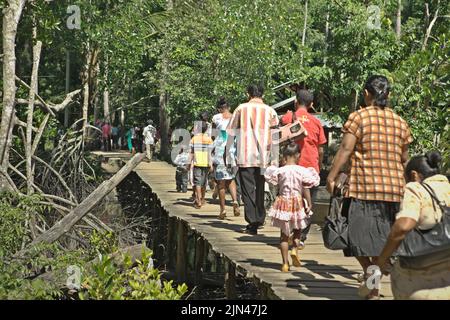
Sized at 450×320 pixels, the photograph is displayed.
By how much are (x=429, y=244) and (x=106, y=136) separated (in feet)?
130

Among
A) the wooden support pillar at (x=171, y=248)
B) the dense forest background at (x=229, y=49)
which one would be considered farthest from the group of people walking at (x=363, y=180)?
the wooden support pillar at (x=171, y=248)

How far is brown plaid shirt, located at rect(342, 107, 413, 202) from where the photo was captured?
833 cm

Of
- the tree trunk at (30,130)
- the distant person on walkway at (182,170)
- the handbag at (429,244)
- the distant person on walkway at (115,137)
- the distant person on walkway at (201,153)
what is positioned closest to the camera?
the handbag at (429,244)

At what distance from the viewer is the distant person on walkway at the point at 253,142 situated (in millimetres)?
11898

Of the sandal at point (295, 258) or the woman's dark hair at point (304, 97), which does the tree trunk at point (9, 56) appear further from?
the sandal at point (295, 258)

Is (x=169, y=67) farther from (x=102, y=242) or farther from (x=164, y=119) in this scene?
(x=102, y=242)

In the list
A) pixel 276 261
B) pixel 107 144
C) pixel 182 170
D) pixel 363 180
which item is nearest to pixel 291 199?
pixel 276 261

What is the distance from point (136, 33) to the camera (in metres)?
27.0

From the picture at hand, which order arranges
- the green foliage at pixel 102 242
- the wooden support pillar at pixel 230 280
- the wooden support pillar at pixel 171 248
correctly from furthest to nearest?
the wooden support pillar at pixel 171 248, the green foliage at pixel 102 242, the wooden support pillar at pixel 230 280

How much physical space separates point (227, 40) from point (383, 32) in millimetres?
4782

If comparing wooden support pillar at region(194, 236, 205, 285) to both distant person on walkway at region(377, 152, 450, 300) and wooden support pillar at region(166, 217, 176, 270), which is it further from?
distant person on walkway at region(377, 152, 450, 300)

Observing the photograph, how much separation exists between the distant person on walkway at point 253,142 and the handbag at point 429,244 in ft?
17.4

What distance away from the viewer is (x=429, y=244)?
6605 mm

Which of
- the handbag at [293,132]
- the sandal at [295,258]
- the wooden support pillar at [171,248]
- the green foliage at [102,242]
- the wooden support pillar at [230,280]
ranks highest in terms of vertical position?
the handbag at [293,132]
